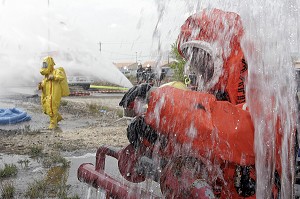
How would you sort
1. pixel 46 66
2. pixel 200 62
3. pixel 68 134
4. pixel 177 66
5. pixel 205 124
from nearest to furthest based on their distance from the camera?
pixel 205 124, pixel 200 62, pixel 68 134, pixel 46 66, pixel 177 66

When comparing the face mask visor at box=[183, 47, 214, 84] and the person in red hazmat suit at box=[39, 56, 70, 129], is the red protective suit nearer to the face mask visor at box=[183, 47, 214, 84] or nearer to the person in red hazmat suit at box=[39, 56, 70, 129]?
the face mask visor at box=[183, 47, 214, 84]

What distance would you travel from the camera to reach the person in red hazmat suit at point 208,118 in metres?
1.95

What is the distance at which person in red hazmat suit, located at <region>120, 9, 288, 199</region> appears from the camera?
1945 mm

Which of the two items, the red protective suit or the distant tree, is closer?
the red protective suit

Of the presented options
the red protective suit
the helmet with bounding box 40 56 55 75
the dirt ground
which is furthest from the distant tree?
the red protective suit

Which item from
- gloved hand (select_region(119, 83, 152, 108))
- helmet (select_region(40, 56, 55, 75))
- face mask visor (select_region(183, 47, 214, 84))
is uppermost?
helmet (select_region(40, 56, 55, 75))

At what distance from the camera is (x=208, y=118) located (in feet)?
6.35

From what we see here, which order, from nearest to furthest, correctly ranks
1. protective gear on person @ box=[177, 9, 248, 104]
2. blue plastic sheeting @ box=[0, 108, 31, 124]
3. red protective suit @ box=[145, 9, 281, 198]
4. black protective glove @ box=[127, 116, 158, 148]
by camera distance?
red protective suit @ box=[145, 9, 281, 198]
black protective glove @ box=[127, 116, 158, 148]
protective gear on person @ box=[177, 9, 248, 104]
blue plastic sheeting @ box=[0, 108, 31, 124]

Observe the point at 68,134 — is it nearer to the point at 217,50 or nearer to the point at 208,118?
the point at 217,50

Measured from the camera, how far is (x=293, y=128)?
82.0 inches

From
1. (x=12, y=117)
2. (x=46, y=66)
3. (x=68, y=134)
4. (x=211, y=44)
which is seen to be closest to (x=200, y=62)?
(x=211, y=44)

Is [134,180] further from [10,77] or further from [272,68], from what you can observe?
[10,77]

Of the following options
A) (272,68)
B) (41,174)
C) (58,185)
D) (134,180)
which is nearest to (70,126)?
(41,174)

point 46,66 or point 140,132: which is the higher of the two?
point 46,66
